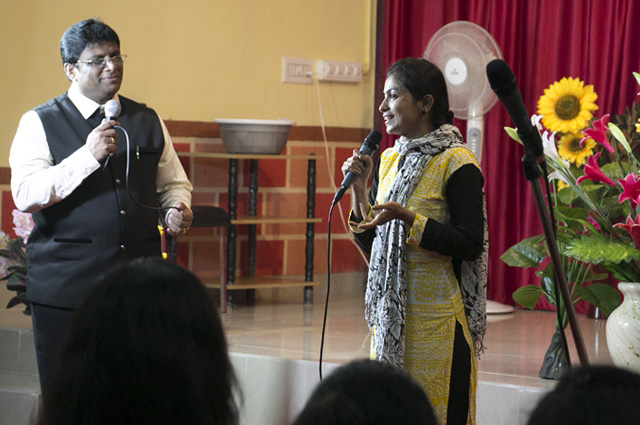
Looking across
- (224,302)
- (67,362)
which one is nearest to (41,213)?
(67,362)

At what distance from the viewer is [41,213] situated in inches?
98.4

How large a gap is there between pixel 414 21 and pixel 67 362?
4.64 metres

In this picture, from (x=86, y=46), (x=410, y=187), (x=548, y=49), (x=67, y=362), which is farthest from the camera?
(x=548, y=49)

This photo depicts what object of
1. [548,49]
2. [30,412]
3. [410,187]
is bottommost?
[30,412]

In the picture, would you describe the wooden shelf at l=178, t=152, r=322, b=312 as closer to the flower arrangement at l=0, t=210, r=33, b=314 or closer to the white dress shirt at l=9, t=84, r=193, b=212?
the flower arrangement at l=0, t=210, r=33, b=314

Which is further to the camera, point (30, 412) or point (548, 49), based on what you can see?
point (548, 49)

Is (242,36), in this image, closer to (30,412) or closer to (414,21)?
(414,21)

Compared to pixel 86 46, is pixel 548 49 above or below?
above

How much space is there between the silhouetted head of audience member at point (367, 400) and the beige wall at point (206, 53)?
367cm

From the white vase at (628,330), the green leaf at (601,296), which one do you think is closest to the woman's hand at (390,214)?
the white vase at (628,330)

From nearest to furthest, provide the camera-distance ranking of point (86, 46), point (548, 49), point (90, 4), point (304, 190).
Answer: point (86, 46) < point (90, 4) < point (548, 49) < point (304, 190)

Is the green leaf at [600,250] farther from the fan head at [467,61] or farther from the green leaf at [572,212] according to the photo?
the fan head at [467,61]

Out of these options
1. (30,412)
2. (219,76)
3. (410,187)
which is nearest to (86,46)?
(410,187)

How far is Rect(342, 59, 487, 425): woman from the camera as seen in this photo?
82.5 inches
